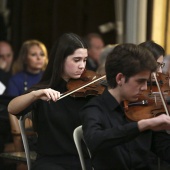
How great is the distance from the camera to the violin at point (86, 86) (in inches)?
158

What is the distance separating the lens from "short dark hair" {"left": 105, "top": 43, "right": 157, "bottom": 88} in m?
3.36

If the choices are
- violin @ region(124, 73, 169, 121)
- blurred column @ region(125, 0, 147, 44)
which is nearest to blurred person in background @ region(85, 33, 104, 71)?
blurred column @ region(125, 0, 147, 44)

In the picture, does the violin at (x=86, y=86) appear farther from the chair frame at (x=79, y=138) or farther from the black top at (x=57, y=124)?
the chair frame at (x=79, y=138)

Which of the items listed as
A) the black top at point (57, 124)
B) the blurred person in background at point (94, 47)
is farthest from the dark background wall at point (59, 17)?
the black top at point (57, 124)

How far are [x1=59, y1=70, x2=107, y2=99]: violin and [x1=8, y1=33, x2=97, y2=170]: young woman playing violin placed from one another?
4cm

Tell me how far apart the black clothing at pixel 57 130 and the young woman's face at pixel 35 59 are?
2.72 m

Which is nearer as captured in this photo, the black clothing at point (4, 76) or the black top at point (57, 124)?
the black top at point (57, 124)

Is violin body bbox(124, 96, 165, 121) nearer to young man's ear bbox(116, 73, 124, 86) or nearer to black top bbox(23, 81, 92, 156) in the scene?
young man's ear bbox(116, 73, 124, 86)

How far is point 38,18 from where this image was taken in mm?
9320

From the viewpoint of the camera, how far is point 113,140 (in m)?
3.18

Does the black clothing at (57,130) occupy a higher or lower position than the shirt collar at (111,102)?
lower

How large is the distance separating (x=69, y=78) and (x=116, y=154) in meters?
0.90

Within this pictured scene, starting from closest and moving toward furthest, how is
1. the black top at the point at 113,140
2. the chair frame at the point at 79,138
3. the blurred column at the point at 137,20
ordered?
the black top at the point at 113,140
the chair frame at the point at 79,138
the blurred column at the point at 137,20

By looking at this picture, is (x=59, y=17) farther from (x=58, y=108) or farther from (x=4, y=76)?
(x=58, y=108)
